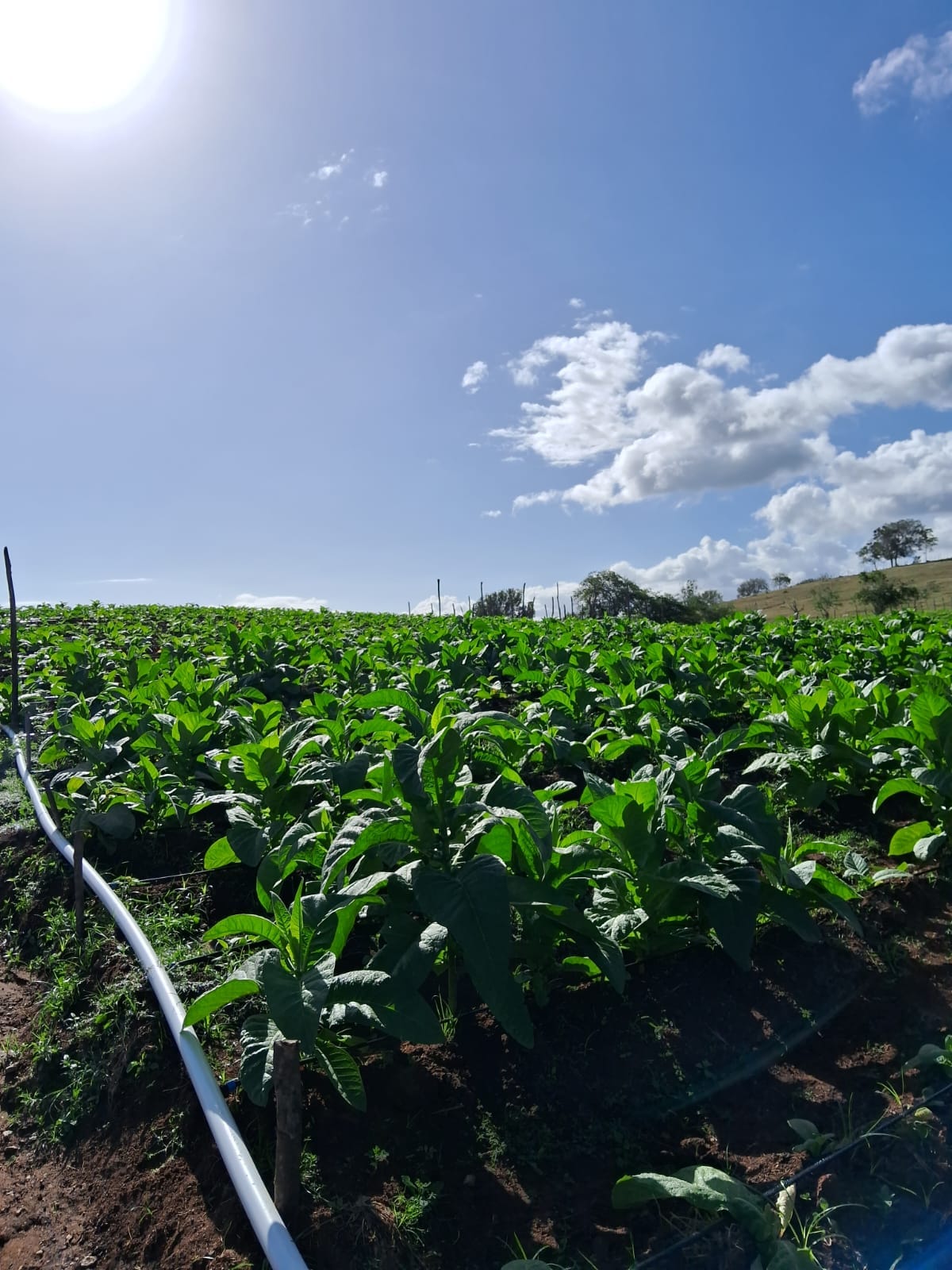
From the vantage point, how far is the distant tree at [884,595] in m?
45.8

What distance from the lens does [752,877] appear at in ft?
9.22

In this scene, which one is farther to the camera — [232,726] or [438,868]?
[232,726]

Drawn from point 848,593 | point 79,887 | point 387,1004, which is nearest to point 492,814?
point 387,1004

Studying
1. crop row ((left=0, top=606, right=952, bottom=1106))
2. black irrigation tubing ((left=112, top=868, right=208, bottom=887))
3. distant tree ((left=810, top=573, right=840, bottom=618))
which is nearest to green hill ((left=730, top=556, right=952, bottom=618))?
distant tree ((left=810, top=573, right=840, bottom=618))

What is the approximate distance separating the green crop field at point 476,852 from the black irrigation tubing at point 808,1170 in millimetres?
126

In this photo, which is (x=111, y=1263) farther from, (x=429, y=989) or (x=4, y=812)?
(x=4, y=812)

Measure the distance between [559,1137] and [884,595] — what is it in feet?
169

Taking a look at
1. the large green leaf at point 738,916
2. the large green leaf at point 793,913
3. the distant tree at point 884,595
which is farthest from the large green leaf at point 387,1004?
the distant tree at point 884,595

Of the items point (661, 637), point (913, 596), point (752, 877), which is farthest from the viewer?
point (913, 596)

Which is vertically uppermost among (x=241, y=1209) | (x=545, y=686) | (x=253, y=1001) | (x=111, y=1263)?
(x=545, y=686)

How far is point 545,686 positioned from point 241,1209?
5.61 meters

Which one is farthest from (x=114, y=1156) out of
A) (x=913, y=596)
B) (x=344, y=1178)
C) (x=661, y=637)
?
(x=913, y=596)

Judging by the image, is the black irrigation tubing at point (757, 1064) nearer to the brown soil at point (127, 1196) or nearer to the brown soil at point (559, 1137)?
the brown soil at point (559, 1137)

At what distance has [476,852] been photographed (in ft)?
8.67
